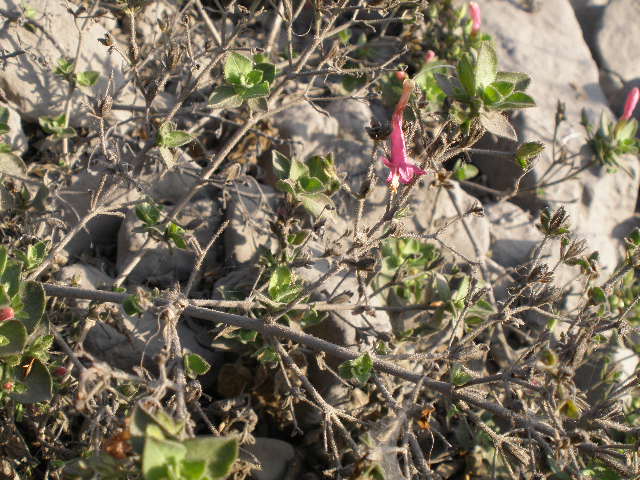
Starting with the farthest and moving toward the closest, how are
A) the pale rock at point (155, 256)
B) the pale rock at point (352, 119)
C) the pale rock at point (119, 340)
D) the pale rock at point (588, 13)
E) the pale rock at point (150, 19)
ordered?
the pale rock at point (588, 13) → the pale rock at point (352, 119) → the pale rock at point (150, 19) → the pale rock at point (155, 256) → the pale rock at point (119, 340)

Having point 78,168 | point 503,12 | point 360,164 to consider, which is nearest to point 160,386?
point 78,168

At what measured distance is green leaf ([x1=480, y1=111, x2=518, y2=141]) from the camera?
7.33 ft

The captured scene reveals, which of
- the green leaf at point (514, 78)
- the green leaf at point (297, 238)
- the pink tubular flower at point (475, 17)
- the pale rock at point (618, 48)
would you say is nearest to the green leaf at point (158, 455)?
the green leaf at point (297, 238)

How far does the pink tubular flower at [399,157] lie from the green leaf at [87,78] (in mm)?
1575

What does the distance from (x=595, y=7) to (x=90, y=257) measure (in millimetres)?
4298

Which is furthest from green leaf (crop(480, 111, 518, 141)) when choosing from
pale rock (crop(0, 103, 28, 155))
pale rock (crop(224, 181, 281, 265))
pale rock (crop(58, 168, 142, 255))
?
pale rock (crop(0, 103, 28, 155))

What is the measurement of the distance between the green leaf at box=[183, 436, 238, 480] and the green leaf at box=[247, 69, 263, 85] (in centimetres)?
153

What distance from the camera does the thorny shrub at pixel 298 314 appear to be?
181 centimetres

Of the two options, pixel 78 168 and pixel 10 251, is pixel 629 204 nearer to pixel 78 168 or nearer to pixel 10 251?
pixel 78 168

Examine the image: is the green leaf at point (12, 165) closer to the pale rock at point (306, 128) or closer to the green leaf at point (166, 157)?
the green leaf at point (166, 157)

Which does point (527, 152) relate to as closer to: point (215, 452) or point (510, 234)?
point (510, 234)

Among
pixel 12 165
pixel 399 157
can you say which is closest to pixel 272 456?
pixel 399 157

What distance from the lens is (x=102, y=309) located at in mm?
2227

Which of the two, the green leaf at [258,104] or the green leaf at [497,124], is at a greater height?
the green leaf at [497,124]
